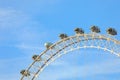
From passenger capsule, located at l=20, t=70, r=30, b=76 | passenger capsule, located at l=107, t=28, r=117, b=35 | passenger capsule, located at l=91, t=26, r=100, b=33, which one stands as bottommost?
passenger capsule, located at l=107, t=28, r=117, b=35

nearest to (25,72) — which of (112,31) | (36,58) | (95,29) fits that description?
(36,58)

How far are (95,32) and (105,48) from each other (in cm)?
418

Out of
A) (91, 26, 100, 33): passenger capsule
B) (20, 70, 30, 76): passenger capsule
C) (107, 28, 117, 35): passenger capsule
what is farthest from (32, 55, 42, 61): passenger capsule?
(107, 28, 117, 35): passenger capsule

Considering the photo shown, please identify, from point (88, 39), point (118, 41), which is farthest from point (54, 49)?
point (118, 41)

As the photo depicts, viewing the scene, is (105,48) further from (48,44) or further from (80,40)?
(48,44)

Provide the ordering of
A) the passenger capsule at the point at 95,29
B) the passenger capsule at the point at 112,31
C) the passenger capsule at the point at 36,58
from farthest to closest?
the passenger capsule at the point at 36,58, the passenger capsule at the point at 95,29, the passenger capsule at the point at 112,31

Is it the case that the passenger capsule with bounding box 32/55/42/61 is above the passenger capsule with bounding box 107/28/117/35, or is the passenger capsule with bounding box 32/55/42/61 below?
above

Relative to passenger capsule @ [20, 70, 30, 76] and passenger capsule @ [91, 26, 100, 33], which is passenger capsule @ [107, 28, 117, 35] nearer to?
passenger capsule @ [91, 26, 100, 33]

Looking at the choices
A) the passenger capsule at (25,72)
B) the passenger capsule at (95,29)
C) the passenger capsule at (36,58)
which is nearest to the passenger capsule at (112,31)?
the passenger capsule at (95,29)

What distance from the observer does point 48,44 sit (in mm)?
112188

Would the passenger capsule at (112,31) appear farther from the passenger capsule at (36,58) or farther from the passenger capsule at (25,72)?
the passenger capsule at (25,72)

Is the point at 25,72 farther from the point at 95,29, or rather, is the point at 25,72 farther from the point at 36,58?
the point at 95,29

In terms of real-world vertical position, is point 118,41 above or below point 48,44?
below

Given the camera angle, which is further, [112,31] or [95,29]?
[95,29]
